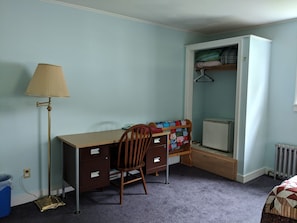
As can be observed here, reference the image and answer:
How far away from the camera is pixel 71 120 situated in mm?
2984

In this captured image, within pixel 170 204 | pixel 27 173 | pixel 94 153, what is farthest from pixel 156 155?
pixel 27 173

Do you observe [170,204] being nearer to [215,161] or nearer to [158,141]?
[158,141]

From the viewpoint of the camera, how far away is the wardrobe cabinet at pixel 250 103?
3283 mm

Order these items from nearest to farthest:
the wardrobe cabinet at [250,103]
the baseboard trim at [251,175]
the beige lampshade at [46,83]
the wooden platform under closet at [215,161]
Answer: the beige lampshade at [46,83] → the wardrobe cabinet at [250,103] → the baseboard trim at [251,175] → the wooden platform under closet at [215,161]

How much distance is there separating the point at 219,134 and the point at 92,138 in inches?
80.1

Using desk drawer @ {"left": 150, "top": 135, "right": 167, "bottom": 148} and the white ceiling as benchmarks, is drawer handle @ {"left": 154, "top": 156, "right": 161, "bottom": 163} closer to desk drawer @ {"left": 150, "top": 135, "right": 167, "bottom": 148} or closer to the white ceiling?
desk drawer @ {"left": 150, "top": 135, "right": 167, "bottom": 148}

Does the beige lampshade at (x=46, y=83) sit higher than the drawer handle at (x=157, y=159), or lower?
higher

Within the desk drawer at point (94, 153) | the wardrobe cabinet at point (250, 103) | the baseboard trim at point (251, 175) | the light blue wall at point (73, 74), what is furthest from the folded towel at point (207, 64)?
the desk drawer at point (94, 153)

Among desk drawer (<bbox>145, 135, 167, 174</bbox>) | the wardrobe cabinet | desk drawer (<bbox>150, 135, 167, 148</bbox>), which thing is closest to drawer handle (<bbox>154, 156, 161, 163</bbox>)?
desk drawer (<bbox>145, 135, 167, 174</bbox>)

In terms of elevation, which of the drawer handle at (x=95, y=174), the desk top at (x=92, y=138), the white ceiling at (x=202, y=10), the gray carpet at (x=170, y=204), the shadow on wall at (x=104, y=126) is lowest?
the gray carpet at (x=170, y=204)

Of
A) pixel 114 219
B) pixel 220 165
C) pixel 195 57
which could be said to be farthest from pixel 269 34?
pixel 114 219

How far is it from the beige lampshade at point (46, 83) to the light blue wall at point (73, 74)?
0.30 m

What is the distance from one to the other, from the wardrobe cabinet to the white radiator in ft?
0.81

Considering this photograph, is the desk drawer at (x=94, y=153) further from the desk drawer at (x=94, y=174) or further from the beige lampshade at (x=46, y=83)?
the beige lampshade at (x=46, y=83)
